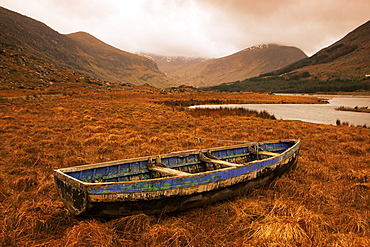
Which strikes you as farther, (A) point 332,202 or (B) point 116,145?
(B) point 116,145

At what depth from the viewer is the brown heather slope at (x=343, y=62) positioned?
125 metres

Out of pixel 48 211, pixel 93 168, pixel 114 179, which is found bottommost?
pixel 48 211

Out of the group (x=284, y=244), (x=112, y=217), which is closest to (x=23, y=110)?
(x=112, y=217)

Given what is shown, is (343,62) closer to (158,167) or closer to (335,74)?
(335,74)

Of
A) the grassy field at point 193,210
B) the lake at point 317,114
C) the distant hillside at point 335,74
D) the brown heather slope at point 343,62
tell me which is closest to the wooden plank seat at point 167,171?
the grassy field at point 193,210

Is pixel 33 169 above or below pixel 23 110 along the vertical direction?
below

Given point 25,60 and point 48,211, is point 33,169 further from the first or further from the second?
point 25,60

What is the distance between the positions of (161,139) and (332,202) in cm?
884

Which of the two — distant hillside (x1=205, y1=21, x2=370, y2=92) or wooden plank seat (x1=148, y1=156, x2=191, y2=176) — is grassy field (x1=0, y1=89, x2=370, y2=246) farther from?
distant hillside (x1=205, y1=21, x2=370, y2=92)

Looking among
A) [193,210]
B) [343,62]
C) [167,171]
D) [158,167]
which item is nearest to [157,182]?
[167,171]

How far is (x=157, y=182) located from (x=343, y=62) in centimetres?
18807

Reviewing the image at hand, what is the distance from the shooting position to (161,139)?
13.2 meters

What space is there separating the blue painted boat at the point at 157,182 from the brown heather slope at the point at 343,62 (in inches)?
5310

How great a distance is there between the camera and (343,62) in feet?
500
